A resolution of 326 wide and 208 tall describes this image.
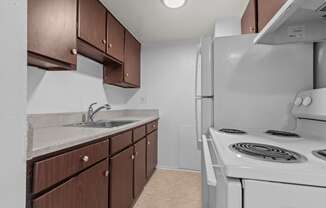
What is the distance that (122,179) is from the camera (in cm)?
161

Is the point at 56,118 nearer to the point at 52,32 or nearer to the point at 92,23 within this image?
the point at 52,32

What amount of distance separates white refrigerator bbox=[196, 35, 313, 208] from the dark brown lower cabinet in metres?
0.72

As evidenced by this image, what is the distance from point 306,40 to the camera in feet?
3.56

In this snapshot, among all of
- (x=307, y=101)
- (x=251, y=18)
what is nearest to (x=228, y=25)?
(x=251, y=18)

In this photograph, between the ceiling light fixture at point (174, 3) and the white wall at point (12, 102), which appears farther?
the ceiling light fixture at point (174, 3)

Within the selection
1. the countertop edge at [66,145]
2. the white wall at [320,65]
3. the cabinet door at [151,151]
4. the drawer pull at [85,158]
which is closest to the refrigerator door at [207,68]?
the white wall at [320,65]

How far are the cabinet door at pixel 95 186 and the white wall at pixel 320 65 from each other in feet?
5.04

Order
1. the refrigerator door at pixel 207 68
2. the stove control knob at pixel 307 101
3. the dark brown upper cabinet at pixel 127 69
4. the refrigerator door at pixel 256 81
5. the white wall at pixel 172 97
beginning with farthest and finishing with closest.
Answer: the white wall at pixel 172 97
the dark brown upper cabinet at pixel 127 69
the refrigerator door at pixel 207 68
the refrigerator door at pixel 256 81
the stove control knob at pixel 307 101

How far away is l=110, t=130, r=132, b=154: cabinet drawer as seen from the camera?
1404 millimetres

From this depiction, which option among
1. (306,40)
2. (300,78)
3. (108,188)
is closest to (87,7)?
(108,188)

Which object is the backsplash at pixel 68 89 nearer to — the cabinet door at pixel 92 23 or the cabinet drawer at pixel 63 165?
the cabinet door at pixel 92 23

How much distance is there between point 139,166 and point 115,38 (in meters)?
1.51

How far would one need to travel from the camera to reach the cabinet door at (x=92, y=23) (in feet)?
4.90

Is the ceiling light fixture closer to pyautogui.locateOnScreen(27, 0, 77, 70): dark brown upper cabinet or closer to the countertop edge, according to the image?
pyautogui.locateOnScreen(27, 0, 77, 70): dark brown upper cabinet
